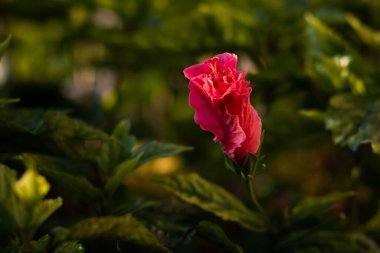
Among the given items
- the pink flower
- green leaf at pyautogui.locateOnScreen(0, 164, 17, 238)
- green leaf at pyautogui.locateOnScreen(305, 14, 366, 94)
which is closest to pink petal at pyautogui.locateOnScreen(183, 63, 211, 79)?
the pink flower

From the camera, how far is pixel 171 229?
701 mm

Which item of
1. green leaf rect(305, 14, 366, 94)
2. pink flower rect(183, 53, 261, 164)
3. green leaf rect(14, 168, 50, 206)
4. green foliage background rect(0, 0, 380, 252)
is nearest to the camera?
green leaf rect(14, 168, 50, 206)

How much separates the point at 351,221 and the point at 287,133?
0.17 meters

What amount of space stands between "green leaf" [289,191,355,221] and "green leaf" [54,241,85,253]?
A: 0.30 meters

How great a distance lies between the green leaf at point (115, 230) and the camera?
548mm

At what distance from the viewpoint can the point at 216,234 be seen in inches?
25.0

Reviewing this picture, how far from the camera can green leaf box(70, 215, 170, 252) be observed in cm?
55

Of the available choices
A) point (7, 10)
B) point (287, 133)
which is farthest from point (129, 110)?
point (287, 133)

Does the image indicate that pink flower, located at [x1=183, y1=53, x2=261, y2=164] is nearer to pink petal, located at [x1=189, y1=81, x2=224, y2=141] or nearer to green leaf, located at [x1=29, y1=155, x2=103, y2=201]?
pink petal, located at [x1=189, y1=81, x2=224, y2=141]

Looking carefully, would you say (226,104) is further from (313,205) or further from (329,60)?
(329,60)

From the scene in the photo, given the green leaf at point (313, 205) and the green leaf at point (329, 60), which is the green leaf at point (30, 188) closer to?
the green leaf at point (313, 205)

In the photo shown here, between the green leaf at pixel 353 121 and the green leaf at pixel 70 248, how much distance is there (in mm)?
361

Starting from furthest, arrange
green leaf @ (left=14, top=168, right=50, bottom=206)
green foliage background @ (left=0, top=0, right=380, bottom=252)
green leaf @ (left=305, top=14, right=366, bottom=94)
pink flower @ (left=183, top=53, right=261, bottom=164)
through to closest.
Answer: green leaf @ (left=305, top=14, right=366, bottom=94), green foliage background @ (left=0, top=0, right=380, bottom=252), pink flower @ (left=183, top=53, right=261, bottom=164), green leaf @ (left=14, top=168, right=50, bottom=206)

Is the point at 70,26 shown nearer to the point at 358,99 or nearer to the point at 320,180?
the point at 320,180
